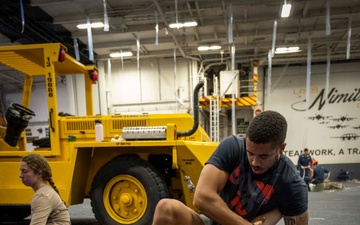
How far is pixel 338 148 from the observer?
1186cm

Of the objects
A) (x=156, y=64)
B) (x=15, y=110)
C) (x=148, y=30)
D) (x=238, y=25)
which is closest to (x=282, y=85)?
(x=238, y=25)

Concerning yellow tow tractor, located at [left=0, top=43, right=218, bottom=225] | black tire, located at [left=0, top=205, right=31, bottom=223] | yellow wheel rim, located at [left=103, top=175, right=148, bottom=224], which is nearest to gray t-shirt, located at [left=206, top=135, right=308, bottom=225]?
yellow tow tractor, located at [left=0, top=43, right=218, bottom=225]

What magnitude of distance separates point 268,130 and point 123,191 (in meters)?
2.72

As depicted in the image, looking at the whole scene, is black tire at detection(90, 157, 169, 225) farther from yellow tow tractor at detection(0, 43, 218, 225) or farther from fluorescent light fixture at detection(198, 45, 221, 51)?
fluorescent light fixture at detection(198, 45, 221, 51)

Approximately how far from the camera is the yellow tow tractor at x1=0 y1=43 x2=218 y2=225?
3643 millimetres

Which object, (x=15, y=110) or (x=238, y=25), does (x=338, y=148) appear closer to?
(x=238, y=25)

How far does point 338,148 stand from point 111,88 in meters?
9.50

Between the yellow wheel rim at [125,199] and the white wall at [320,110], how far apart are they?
29.8 ft

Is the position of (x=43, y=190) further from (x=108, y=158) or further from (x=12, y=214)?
(x=12, y=214)

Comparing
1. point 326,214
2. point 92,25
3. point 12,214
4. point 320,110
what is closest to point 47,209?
point 12,214

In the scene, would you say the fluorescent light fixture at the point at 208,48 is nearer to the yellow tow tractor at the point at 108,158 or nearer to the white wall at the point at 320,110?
the white wall at the point at 320,110

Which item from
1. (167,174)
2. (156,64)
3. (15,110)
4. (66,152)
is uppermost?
(156,64)

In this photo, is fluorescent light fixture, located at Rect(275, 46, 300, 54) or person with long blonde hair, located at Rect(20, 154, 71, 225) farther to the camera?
fluorescent light fixture, located at Rect(275, 46, 300, 54)

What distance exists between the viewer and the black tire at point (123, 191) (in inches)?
145
